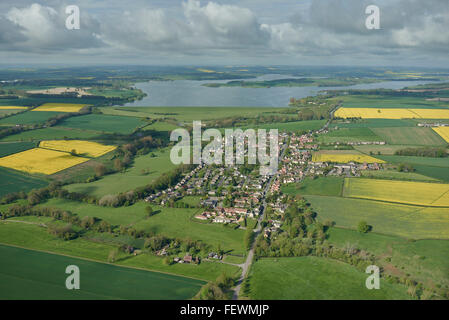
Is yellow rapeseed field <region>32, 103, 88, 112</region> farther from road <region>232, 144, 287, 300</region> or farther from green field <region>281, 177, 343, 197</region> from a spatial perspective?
green field <region>281, 177, 343, 197</region>

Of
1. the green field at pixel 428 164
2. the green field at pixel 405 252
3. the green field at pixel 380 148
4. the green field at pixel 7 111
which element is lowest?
the green field at pixel 405 252

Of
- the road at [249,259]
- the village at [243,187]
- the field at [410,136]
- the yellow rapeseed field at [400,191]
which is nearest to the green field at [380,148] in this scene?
the field at [410,136]

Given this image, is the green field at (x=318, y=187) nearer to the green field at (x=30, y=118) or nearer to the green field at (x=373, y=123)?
the green field at (x=373, y=123)

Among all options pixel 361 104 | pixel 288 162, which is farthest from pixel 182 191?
pixel 361 104

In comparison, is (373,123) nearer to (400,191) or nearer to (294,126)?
(294,126)

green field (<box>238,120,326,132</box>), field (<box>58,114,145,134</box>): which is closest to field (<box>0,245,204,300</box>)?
field (<box>58,114,145,134</box>)

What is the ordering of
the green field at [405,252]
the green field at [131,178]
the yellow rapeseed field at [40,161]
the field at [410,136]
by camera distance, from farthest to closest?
the field at [410,136] < the yellow rapeseed field at [40,161] < the green field at [131,178] < the green field at [405,252]
